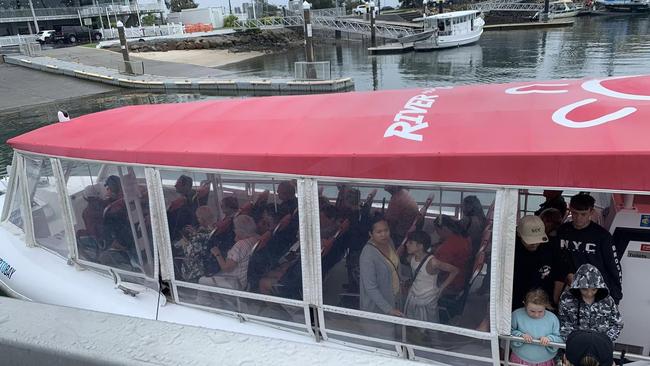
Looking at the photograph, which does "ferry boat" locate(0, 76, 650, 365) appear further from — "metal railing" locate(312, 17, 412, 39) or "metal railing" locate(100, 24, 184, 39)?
"metal railing" locate(100, 24, 184, 39)

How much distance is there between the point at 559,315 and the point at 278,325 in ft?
6.74

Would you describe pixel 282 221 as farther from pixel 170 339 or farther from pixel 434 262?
pixel 170 339

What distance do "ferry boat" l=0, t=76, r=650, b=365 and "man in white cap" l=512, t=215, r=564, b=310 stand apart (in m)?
0.47

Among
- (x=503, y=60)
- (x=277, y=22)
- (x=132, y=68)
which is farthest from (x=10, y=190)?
(x=277, y=22)

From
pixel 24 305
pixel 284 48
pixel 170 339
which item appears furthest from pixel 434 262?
pixel 284 48

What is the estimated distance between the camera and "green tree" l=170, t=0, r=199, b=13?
3760 inches

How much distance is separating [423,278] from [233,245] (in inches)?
60.8

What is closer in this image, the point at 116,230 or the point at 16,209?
the point at 116,230

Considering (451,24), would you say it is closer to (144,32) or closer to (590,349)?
(144,32)

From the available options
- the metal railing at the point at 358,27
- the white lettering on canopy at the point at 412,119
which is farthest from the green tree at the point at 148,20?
the white lettering on canopy at the point at 412,119

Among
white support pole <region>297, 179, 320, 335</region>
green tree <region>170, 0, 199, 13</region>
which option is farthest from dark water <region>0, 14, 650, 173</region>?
green tree <region>170, 0, 199, 13</region>

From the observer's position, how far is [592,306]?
3.06 metres

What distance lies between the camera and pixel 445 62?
37500 mm

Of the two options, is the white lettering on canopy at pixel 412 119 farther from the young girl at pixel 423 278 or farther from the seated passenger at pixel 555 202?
the seated passenger at pixel 555 202
